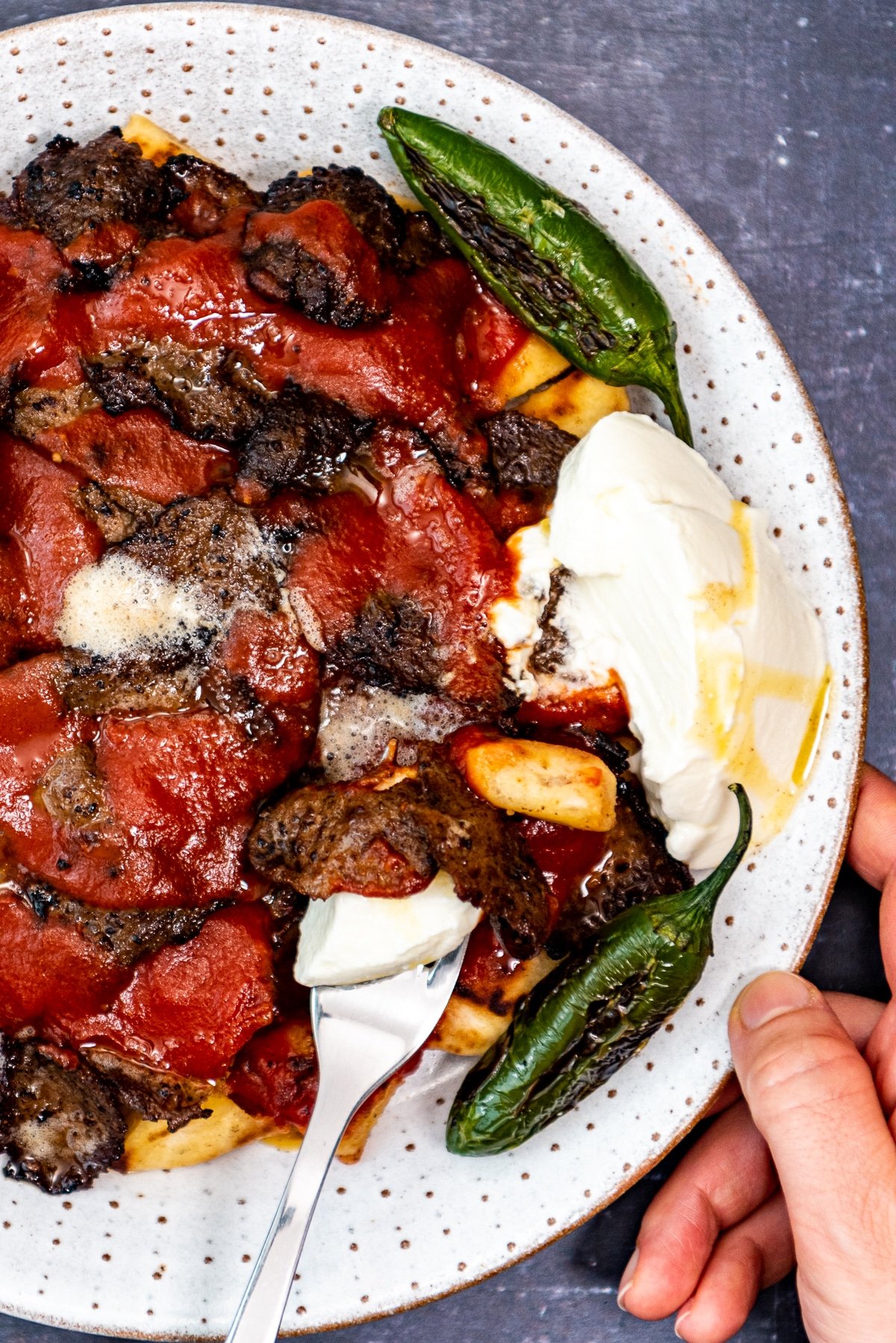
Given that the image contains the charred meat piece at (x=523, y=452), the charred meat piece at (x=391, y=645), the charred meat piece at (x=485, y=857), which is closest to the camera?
the charred meat piece at (x=485, y=857)

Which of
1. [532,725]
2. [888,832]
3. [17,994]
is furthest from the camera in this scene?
[888,832]

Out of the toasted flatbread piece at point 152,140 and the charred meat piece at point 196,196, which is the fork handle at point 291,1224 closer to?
the charred meat piece at point 196,196

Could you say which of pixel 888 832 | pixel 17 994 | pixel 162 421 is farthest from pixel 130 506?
pixel 888 832

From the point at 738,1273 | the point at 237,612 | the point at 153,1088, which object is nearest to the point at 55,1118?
the point at 153,1088

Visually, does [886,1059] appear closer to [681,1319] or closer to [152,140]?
[681,1319]

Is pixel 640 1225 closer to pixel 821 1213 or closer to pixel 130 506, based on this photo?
pixel 821 1213

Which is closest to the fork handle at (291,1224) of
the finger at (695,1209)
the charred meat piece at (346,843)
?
the charred meat piece at (346,843)
